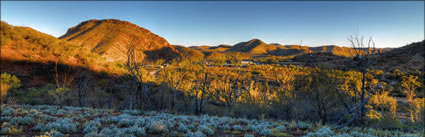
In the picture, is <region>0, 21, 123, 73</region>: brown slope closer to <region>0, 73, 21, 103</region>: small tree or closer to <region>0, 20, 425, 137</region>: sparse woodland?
<region>0, 20, 425, 137</region>: sparse woodland

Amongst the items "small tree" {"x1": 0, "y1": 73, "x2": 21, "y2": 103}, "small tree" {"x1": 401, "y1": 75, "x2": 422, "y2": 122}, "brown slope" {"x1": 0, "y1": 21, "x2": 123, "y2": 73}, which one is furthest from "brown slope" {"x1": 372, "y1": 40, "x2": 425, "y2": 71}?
"brown slope" {"x1": 0, "y1": 21, "x2": 123, "y2": 73}

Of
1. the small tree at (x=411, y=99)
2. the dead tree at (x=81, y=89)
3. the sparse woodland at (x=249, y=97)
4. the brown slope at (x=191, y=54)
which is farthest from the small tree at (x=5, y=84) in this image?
the small tree at (x=411, y=99)

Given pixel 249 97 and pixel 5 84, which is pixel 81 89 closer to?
pixel 5 84

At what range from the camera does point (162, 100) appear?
3180 cm

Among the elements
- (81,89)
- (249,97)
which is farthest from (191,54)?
(249,97)

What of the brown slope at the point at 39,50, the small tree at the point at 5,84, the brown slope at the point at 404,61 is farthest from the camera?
the brown slope at the point at 404,61

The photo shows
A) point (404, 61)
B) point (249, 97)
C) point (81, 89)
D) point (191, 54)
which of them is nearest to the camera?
point (249, 97)

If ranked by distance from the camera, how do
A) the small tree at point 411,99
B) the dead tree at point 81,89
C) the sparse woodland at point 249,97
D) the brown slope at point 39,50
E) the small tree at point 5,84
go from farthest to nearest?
the brown slope at point 39,50
the dead tree at point 81,89
the small tree at point 5,84
the small tree at point 411,99
the sparse woodland at point 249,97

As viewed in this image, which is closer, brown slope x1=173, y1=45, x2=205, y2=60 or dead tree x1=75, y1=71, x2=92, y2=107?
dead tree x1=75, y1=71, x2=92, y2=107

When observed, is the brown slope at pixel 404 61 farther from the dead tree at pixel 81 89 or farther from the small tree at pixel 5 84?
the small tree at pixel 5 84

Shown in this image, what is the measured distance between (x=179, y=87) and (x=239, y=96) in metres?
9.51

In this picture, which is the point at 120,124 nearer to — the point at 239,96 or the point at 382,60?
the point at 239,96

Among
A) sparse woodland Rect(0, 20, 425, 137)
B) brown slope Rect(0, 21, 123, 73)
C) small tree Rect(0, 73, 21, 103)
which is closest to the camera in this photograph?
sparse woodland Rect(0, 20, 425, 137)

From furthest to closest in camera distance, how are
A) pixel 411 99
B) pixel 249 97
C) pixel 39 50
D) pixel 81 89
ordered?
pixel 39 50 < pixel 81 89 < pixel 249 97 < pixel 411 99
